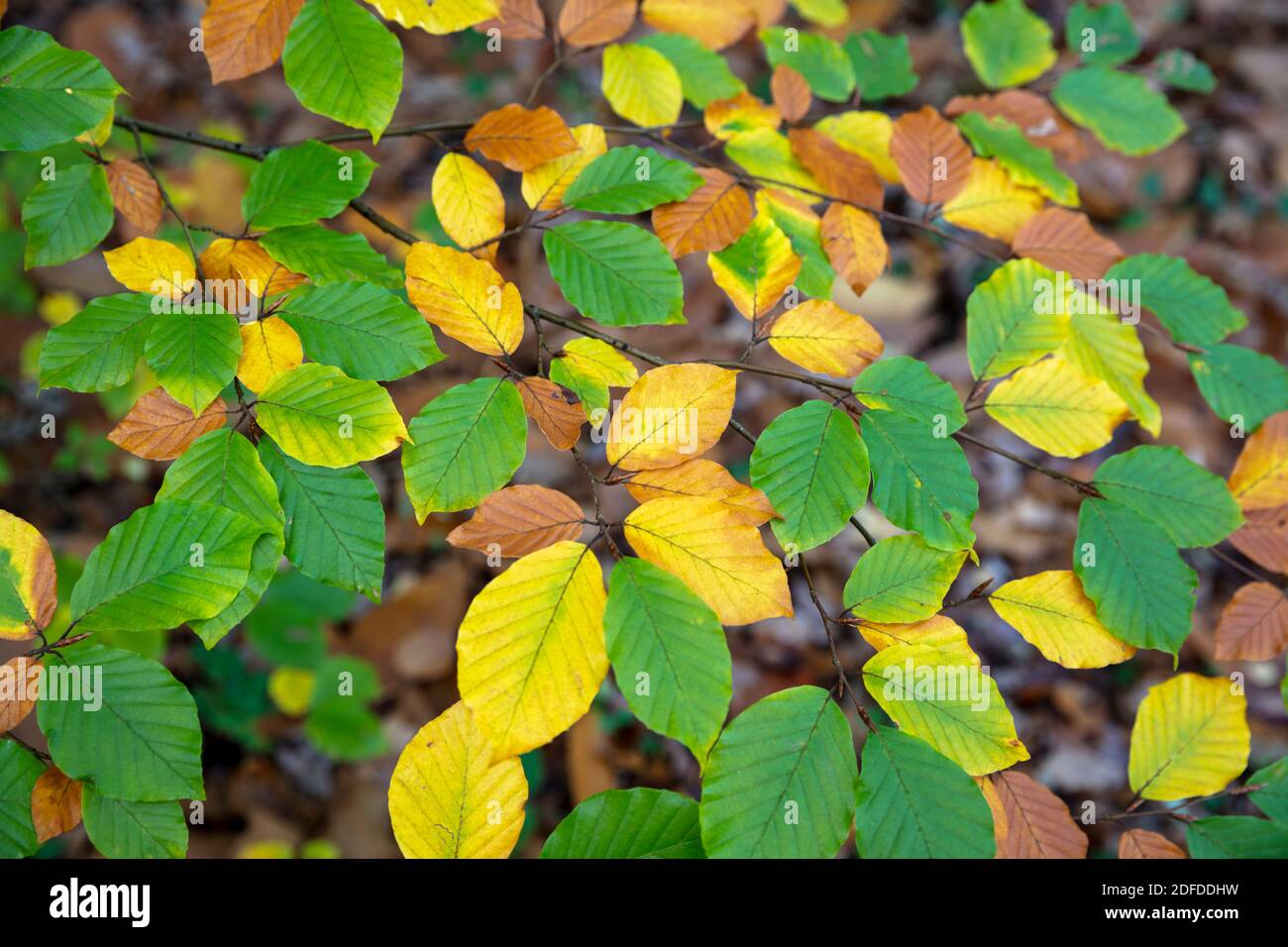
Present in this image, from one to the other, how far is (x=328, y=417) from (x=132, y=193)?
38 centimetres

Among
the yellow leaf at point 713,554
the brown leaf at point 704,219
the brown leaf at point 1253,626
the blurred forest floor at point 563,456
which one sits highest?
the brown leaf at point 704,219

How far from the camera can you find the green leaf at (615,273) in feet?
2.41

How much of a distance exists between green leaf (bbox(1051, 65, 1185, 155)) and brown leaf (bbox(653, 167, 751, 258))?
1.72 feet

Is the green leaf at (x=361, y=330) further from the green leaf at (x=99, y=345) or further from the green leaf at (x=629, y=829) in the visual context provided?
the green leaf at (x=629, y=829)

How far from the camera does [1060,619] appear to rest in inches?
27.6

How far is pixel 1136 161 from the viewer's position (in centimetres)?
246

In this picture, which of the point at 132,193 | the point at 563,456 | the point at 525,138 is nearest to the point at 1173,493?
the point at 525,138

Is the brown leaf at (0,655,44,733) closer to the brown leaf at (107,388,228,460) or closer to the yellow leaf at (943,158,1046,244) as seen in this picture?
the brown leaf at (107,388,228,460)

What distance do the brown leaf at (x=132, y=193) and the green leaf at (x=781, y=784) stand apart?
28.1 inches

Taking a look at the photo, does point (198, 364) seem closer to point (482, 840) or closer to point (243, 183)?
point (482, 840)

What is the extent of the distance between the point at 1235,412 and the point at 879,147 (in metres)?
0.46

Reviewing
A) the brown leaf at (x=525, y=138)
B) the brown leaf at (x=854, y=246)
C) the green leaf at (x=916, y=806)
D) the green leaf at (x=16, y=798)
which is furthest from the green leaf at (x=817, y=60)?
the green leaf at (x=16, y=798)

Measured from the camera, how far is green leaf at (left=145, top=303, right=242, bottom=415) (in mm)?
628

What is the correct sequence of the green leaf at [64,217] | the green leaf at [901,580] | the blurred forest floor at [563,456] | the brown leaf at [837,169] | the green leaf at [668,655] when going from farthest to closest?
1. the blurred forest floor at [563,456]
2. the brown leaf at [837,169]
3. the green leaf at [64,217]
4. the green leaf at [901,580]
5. the green leaf at [668,655]
